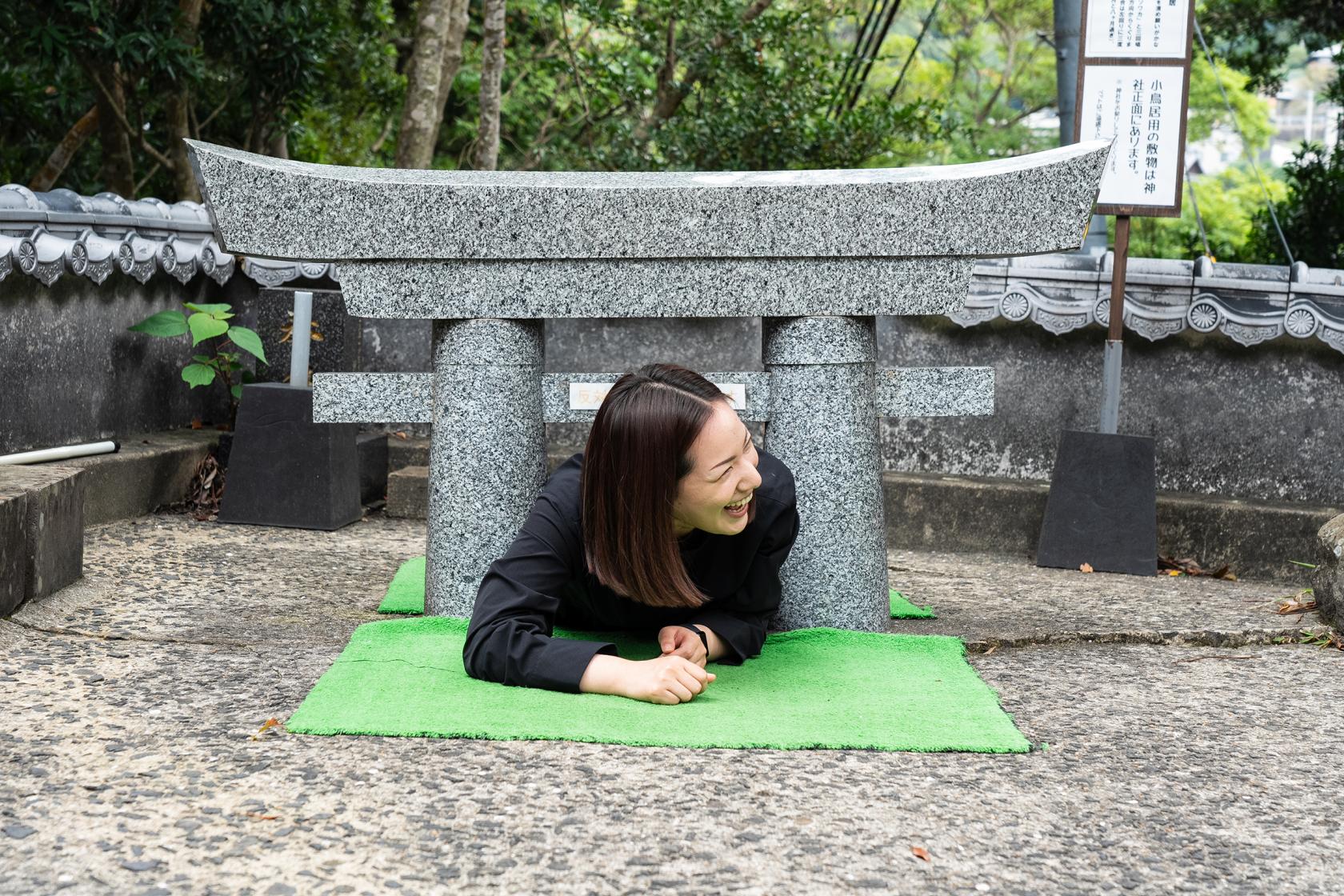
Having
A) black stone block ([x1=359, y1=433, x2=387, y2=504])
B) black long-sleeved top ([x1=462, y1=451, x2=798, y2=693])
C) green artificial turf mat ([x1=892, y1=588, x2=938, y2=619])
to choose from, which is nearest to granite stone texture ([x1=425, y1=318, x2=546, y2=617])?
black long-sleeved top ([x1=462, y1=451, x2=798, y2=693])

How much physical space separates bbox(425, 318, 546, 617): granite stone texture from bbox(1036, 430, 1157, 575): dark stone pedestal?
2.30 metres

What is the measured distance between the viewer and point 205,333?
5.04 metres

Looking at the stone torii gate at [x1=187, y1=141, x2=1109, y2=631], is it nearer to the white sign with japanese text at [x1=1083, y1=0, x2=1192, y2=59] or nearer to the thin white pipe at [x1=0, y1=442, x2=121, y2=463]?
the thin white pipe at [x1=0, y1=442, x2=121, y2=463]

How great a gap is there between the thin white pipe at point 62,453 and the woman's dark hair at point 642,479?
227cm

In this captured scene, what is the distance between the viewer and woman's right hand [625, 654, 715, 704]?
107 inches

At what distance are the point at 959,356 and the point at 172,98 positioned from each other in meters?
5.41

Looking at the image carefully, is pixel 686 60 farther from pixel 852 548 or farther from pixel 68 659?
pixel 68 659

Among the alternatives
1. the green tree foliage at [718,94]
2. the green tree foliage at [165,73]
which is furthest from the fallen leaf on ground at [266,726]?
the green tree foliage at [718,94]

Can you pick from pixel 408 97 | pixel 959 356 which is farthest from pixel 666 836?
pixel 408 97

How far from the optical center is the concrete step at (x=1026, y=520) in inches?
194

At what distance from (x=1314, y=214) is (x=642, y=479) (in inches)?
302

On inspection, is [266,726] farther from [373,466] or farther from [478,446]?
[373,466]

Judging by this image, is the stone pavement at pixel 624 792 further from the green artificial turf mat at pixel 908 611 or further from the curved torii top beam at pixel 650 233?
the curved torii top beam at pixel 650 233

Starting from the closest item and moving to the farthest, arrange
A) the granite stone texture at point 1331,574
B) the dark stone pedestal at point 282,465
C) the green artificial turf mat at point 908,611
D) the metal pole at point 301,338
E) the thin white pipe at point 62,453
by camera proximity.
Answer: the granite stone texture at point 1331,574 < the green artificial turf mat at point 908,611 < the thin white pipe at point 62,453 < the dark stone pedestal at point 282,465 < the metal pole at point 301,338
